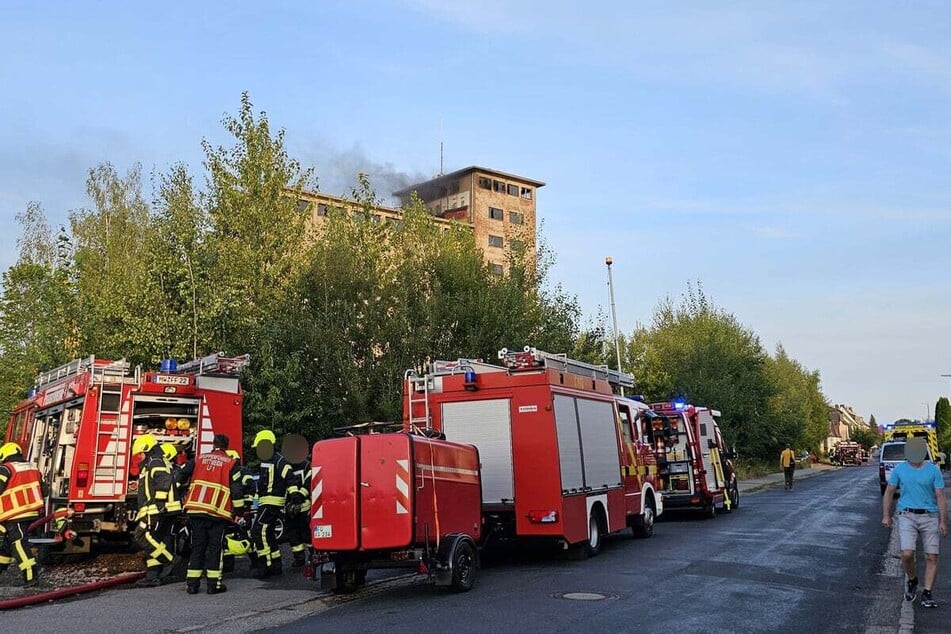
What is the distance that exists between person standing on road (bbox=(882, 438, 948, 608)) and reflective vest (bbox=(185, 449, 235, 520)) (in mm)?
7217

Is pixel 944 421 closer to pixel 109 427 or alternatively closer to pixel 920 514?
pixel 920 514

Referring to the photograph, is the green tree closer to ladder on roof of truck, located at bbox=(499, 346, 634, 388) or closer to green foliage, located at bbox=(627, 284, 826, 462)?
green foliage, located at bbox=(627, 284, 826, 462)

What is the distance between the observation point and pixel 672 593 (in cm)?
942

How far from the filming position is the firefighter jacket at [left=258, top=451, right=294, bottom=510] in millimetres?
11211

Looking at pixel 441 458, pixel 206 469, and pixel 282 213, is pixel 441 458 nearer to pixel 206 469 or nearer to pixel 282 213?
pixel 206 469

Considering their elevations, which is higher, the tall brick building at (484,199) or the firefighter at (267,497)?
the tall brick building at (484,199)

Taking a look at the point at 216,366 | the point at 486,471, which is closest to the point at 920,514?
the point at 486,471

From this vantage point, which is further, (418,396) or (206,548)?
(418,396)

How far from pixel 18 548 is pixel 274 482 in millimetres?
3060

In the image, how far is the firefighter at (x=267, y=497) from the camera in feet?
36.6

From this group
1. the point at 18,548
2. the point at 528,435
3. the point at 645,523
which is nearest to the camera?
the point at 18,548

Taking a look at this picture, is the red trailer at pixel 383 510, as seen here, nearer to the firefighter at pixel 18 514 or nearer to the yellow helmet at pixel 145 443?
the yellow helmet at pixel 145 443

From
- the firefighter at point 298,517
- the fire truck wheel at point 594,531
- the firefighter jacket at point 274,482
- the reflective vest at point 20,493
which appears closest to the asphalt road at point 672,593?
the fire truck wheel at point 594,531

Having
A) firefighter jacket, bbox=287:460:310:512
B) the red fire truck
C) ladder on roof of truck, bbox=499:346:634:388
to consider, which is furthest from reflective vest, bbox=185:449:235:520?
ladder on roof of truck, bbox=499:346:634:388
